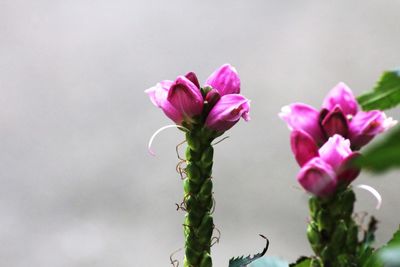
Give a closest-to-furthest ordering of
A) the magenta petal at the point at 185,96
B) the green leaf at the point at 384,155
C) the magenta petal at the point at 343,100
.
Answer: the green leaf at the point at 384,155 < the magenta petal at the point at 343,100 < the magenta petal at the point at 185,96

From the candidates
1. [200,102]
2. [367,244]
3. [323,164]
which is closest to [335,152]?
[323,164]

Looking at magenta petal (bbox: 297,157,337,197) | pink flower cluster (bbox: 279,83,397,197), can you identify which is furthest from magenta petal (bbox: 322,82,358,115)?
magenta petal (bbox: 297,157,337,197)

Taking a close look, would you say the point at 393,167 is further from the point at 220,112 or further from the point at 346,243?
the point at 220,112

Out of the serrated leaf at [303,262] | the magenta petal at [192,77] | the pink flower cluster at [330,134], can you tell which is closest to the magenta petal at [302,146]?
the pink flower cluster at [330,134]

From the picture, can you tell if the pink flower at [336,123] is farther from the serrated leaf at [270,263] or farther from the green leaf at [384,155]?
the green leaf at [384,155]

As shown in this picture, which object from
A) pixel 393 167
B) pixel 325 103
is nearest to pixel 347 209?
pixel 325 103

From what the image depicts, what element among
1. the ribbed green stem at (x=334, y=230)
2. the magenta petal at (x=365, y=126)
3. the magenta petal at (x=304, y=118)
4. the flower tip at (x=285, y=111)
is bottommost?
the ribbed green stem at (x=334, y=230)

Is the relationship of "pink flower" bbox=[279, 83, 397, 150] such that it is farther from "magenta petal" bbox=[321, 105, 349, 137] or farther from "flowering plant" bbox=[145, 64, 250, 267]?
"flowering plant" bbox=[145, 64, 250, 267]
